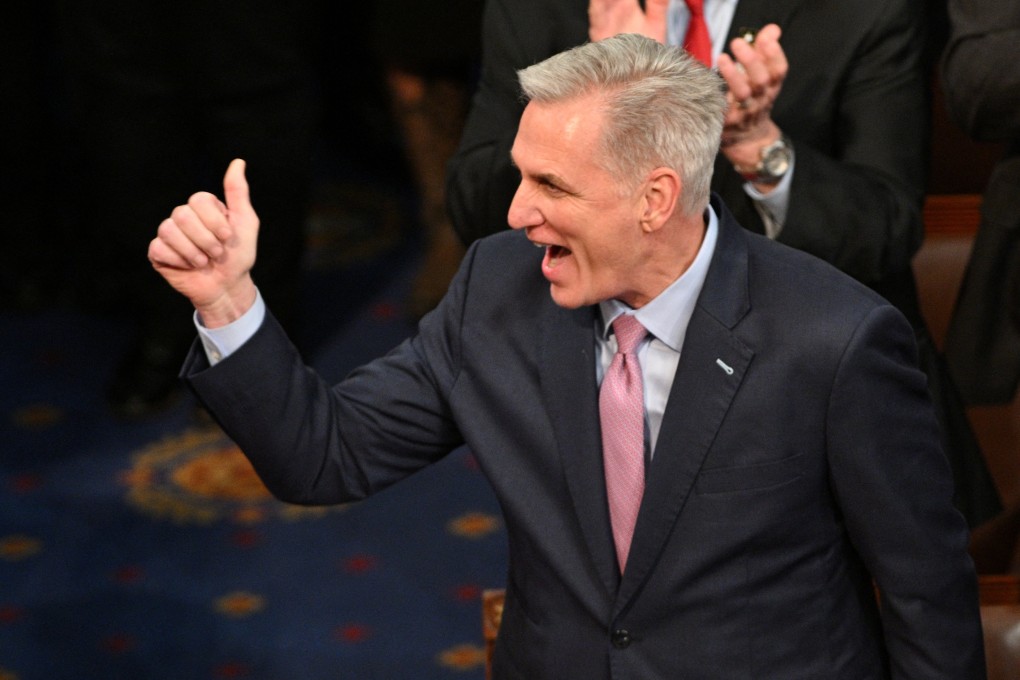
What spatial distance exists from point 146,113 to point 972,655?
247 centimetres

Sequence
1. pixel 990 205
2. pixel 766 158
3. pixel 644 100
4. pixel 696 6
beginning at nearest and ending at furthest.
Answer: pixel 644 100 → pixel 766 158 → pixel 696 6 → pixel 990 205

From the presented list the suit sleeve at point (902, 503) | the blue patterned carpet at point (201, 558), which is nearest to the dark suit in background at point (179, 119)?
the blue patterned carpet at point (201, 558)

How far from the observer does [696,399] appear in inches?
71.9

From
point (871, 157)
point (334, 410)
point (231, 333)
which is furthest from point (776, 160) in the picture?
point (231, 333)

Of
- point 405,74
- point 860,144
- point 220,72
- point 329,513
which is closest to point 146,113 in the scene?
point 220,72

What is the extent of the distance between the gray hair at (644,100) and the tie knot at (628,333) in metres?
0.18

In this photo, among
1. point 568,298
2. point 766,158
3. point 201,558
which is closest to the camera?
point 568,298

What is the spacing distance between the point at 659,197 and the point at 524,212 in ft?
0.47

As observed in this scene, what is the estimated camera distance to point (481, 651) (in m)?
3.18

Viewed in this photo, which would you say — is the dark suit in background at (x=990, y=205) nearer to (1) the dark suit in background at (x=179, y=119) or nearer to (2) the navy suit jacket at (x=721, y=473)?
(2) the navy suit jacket at (x=721, y=473)

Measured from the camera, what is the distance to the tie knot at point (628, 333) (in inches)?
74.2

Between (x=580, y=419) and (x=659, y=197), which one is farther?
(x=580, y=419)

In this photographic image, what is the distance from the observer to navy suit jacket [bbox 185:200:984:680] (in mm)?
1800

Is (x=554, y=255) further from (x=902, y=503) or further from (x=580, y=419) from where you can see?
(x=902, y=503)
